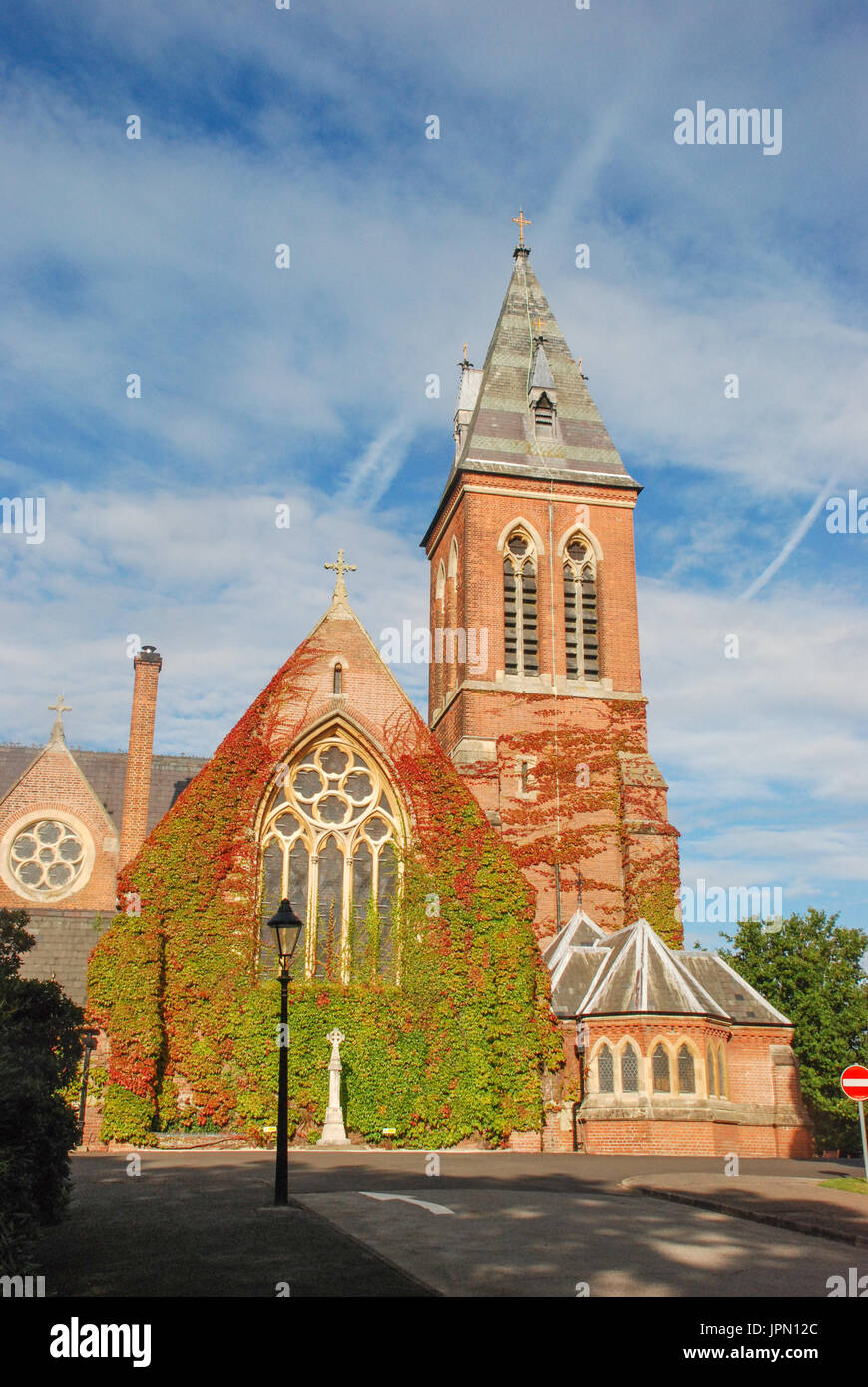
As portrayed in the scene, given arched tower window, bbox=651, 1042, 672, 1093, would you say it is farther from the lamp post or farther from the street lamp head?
the street lamp head

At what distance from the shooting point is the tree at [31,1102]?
8.62 m

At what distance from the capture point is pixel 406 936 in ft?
83.4

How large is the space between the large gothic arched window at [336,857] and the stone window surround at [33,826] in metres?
11.1

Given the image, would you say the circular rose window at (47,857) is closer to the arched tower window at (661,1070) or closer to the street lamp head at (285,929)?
the arched tower window at (661,1070)

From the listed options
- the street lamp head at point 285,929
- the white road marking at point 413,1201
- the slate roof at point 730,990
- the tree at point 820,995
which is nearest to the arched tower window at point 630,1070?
the slate roof at point 730,990

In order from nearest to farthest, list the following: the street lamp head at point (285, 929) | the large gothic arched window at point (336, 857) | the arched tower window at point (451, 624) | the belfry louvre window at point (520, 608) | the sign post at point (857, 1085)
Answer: the street lamp head at point (285, 929)
the sign post at point (857, 1085)
the large gothic arched window at point (336, 857)
the belfry louvre window at point (520, 608)
the arched tower window at point (451, 624)

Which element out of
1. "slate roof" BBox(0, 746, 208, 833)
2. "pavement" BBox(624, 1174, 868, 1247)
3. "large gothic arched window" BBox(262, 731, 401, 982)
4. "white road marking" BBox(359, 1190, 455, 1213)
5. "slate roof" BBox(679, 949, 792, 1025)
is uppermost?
"slate roof" BBox(0, 746, 208, 833)

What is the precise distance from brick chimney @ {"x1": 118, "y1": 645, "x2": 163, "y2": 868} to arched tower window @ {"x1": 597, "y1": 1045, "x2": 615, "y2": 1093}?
50.7 ft

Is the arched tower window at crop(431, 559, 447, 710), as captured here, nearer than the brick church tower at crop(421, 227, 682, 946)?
No

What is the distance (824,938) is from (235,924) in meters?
33.0

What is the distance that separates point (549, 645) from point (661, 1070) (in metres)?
15.1

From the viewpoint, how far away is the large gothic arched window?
83.6 ft

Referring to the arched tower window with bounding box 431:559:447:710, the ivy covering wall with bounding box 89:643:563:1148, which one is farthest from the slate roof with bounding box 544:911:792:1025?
the arched tower window with bounding box 431:559:447:710
